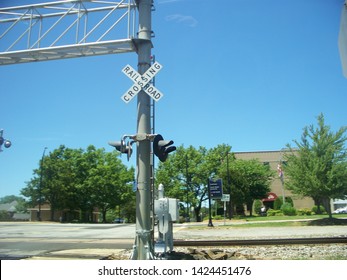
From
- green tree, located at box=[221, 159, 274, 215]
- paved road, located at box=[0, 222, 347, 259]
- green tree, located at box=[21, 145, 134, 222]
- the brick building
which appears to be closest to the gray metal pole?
paved road, located at box=[0, 222, 347, 259]

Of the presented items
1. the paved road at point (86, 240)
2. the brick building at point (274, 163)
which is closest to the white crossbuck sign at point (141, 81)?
the paved road at point (86, 240)

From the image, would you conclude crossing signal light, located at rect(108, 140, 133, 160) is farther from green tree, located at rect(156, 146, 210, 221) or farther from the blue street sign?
green tree, located at rect(156, 146, 210, 221)

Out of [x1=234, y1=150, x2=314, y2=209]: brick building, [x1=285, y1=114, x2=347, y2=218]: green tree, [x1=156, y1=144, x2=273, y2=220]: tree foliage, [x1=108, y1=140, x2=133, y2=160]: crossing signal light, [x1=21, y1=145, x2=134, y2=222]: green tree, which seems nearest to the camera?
[x1=108, y1=140, x2=133, y2=160]: crossing signal light

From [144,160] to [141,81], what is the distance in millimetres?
1622

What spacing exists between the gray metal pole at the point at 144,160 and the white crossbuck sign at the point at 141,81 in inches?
12.1

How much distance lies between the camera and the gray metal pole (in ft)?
22.3

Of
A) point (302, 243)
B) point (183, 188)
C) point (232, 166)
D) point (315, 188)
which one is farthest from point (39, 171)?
point (302, 243)

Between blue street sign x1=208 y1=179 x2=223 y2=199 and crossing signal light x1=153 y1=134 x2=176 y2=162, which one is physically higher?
crossing signal light x1=153 y1=134 x2=176 y2=162

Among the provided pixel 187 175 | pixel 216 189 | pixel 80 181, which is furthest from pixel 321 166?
pixel 80 181

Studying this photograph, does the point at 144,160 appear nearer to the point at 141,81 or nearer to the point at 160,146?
the point at 160,146

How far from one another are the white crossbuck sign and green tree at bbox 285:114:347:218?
18765 mm

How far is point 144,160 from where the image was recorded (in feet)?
23.1

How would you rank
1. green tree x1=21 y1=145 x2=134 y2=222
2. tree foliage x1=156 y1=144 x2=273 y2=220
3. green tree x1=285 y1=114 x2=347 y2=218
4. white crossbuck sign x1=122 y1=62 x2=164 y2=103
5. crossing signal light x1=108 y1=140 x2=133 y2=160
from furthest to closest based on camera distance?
1. green tree x1=21 y1=145 x2=134 y2=222
2. tree foliage x1=156 y1=144 x2=273 y2=220
3. green tree x1=285 y1=114 x2=347 y2=218
4. crossing signal light x1=108 y1=140 x2=133 y2=160
5. white crossbuck sign x1=122 y1=62 x2=164 y2=103
